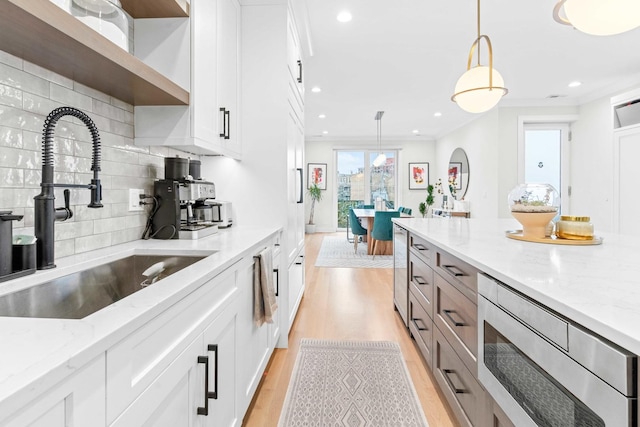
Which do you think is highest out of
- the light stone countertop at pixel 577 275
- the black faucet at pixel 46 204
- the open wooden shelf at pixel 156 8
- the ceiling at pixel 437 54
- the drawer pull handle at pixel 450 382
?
the ceiling at pixel 437 54

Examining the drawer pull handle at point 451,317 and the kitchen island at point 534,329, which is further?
the drawer pull handle at point 451,317

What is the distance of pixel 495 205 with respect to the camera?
19.5 feet

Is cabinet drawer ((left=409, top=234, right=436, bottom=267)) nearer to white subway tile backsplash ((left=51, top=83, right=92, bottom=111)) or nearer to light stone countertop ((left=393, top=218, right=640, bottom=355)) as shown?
light stone countertop ((left=393, top=218, right=640, bottom=355))

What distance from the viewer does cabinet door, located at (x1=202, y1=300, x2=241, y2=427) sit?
1.09 m

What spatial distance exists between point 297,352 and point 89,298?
150 centimetres

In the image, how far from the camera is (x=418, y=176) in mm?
9172

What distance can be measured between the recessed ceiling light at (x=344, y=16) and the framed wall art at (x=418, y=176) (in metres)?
6.52

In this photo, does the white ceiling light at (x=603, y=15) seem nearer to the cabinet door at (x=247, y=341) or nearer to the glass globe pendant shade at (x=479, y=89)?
the glass globe pendant shade at (x=479, y=89)

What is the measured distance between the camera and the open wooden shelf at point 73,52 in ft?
2.91

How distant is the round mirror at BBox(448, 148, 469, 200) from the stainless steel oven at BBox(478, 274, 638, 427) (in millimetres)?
6650

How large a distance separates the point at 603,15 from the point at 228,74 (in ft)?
6.27

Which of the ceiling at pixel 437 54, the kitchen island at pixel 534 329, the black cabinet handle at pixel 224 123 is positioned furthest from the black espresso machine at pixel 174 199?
the ceiling at pixel 437 54

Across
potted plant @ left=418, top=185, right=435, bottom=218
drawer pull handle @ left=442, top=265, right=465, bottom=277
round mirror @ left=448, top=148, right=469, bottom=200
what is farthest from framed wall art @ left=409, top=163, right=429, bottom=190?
drawer pull handle @ left=442, top=265, right=465, bottom=277

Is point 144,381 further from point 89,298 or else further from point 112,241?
point 112,241
